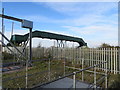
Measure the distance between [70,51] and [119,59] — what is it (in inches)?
170

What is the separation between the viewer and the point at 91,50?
28.2ft

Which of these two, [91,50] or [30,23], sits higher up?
[30,23]

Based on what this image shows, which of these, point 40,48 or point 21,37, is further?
point 40,48

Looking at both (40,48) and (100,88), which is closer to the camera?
(100,88)

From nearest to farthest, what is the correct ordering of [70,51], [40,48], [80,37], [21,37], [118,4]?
[118,4] < [70,51] < [21,37] < [40,48] < [80,37]

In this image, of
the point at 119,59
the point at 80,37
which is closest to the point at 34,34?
the point at 119,59

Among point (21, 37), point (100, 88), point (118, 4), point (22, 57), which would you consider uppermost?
point (118, 4)

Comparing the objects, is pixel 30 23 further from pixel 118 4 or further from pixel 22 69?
pixel 118 4

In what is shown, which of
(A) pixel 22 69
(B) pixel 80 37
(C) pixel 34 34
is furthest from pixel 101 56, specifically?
(B) pixel 80 37

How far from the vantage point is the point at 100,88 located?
409 centimetres

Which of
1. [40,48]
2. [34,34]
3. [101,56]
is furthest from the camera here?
[40,48]

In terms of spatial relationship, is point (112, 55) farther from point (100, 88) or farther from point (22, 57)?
point (22, 57)

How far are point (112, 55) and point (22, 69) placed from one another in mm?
5102

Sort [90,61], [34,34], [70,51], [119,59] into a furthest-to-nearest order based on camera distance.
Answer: [34,34]
[70,51]
[90,61]
[119,59]
